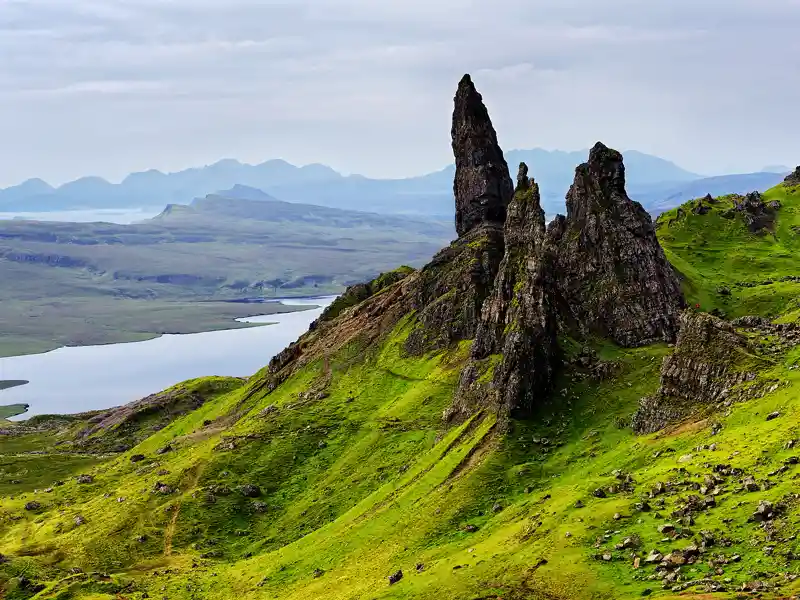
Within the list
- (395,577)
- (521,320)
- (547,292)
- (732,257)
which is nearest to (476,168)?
(732,257)

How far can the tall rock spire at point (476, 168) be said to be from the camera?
182 m

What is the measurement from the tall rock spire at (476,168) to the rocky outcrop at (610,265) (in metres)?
A: 47.3

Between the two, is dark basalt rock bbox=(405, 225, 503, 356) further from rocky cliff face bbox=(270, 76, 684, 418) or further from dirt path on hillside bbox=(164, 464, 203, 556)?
dirt path on hillside bbox=(164, 464, 203, 556)

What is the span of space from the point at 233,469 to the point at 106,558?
25.4m

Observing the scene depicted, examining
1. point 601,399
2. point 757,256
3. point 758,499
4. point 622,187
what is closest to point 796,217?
point 757,256

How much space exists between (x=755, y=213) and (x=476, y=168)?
67367 mm

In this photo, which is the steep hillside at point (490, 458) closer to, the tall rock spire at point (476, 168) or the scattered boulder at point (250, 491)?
the tall rock spire at point (476, 168)

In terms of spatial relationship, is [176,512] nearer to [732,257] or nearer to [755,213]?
[732,257]

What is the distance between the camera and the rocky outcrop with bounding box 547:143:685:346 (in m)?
115

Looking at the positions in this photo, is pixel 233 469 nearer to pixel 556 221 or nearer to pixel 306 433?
pixel 306 433

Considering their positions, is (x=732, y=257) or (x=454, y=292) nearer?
(x=454, y=292)

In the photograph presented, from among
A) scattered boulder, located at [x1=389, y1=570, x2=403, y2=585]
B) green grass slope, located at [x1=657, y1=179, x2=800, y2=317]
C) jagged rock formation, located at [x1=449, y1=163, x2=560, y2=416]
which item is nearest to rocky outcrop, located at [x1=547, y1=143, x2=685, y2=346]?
jagged rock formation, located at [x1=449, y1=163, x2=560, y2=416]

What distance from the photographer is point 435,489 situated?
92.8 metres

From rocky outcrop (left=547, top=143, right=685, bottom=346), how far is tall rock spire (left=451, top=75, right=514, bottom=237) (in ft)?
155
